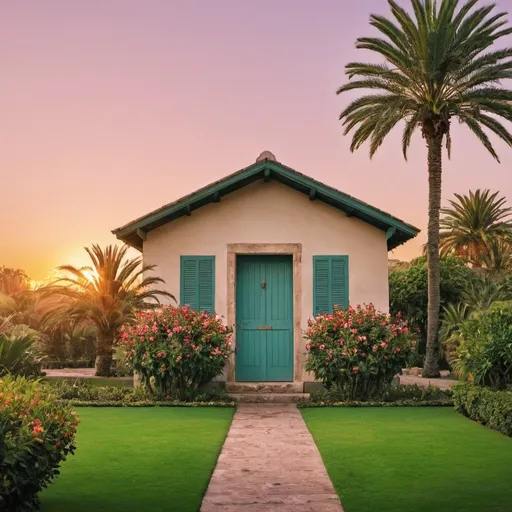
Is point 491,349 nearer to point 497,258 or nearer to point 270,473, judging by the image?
point 270,473

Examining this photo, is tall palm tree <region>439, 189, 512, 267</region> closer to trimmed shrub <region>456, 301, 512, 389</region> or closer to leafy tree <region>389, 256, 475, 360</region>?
Result: leafy tree <region>389, 256, 475, 360</region>

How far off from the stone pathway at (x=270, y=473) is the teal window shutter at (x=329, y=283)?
423cm

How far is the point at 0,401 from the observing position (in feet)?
17.6

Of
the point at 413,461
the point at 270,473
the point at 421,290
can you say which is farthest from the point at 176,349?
the point at 421,290

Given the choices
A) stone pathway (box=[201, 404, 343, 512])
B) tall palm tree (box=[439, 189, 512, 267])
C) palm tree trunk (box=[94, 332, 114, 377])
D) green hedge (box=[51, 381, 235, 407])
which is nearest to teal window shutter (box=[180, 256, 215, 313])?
green hedge (box=[51, 381, 235, 407])

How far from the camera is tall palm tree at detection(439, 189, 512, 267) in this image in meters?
37.0

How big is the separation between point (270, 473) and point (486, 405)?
4776 millimetres

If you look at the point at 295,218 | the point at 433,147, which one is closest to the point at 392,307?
the point at 433,147

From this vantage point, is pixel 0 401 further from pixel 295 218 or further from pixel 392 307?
pixel 392 307

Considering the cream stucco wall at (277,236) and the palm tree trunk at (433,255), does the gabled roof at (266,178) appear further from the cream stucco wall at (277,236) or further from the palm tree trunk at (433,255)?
the palm tree trunk at (433,255)

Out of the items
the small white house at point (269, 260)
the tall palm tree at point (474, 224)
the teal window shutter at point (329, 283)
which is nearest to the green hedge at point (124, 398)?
the small white house at point (269, 260)

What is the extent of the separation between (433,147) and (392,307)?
762cm

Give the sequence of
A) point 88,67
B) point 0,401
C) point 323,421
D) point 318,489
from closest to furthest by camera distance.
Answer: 1. point 0,401
2. point 318,489
3. point 323,421
4. point 88,67

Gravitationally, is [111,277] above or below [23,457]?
above
